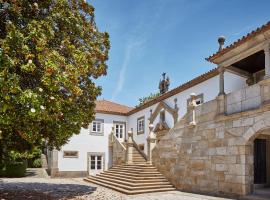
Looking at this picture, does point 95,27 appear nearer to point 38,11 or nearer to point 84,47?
point 84,47

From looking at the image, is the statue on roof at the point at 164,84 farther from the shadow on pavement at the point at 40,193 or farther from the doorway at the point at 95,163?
the shadow on pavement at the point at 40,193

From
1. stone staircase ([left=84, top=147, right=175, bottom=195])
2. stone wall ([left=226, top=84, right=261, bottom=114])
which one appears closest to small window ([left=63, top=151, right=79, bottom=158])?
stone staircase ([left=84, top=147, right=175, bottom=195])

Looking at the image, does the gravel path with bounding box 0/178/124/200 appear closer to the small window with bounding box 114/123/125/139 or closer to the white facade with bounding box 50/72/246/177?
the white facade with bounding box 50/72/246/177

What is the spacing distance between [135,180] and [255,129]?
6.29 metres

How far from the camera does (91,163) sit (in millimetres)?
22359

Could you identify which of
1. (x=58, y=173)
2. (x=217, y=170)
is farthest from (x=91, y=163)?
(x=217, y=170)

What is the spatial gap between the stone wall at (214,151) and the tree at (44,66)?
4874 millimetres

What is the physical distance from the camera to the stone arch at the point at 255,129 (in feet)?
27.8

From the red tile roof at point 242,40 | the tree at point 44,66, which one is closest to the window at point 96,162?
the tree at point 44,66

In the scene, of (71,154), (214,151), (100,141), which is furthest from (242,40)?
(71,154)

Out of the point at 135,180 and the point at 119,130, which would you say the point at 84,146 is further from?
the point at 135,180

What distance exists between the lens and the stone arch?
8.48 m

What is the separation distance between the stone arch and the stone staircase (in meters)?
4.96

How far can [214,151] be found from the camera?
10523mm
